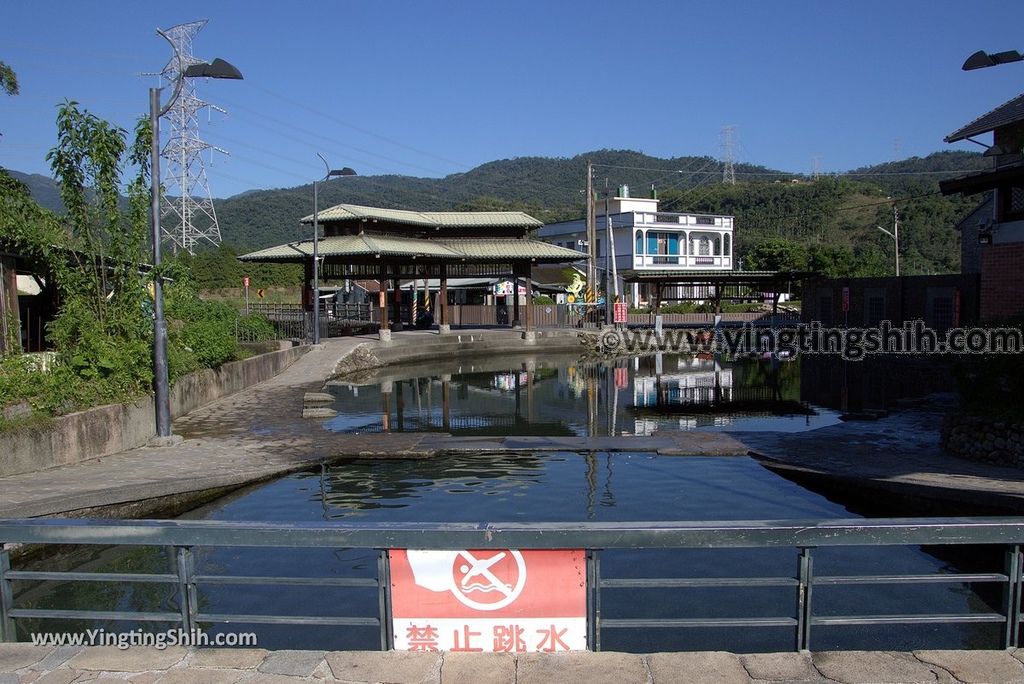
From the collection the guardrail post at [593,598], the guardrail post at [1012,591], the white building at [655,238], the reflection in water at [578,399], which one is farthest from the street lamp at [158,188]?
the white building at [655,238]

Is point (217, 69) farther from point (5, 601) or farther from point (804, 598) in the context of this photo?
point (804, 598)

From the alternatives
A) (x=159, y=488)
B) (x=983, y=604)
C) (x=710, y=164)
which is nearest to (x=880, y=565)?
(x=983, y=604)

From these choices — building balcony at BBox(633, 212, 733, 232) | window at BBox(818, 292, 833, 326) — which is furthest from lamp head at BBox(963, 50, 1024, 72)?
building balcony at BBox(633, 212, 733, 232)

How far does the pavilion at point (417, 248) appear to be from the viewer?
3534 cm

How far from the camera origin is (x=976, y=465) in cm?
1166

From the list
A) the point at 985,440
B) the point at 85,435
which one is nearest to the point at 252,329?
the point at 85,435

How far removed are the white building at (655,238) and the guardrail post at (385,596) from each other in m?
62.2

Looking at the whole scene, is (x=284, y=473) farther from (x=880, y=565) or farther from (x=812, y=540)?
(x=812, y=540)

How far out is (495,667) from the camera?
4473mm

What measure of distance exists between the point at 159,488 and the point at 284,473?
222cm

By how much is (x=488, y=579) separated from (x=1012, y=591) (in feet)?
9.51

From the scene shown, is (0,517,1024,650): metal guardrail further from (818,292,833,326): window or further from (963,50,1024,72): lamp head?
(818,292,833,326): window

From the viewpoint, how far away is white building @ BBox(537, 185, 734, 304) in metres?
69.4

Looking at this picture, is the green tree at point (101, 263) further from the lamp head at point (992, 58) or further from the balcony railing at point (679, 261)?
the balcony railing at point (679, 261)
